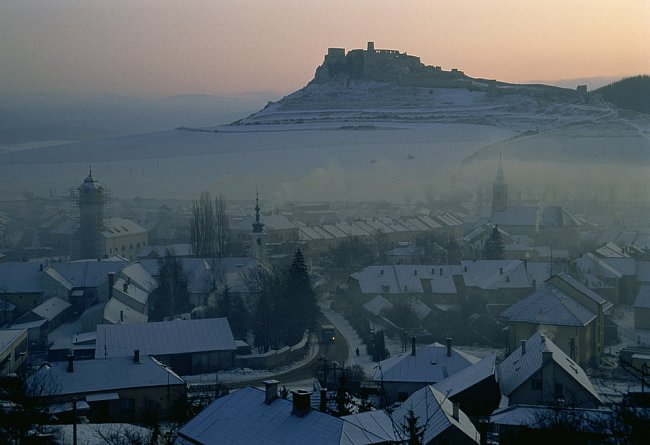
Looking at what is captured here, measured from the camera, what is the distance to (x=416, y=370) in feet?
61.5

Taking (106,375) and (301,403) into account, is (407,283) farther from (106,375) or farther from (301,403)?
(301,403)

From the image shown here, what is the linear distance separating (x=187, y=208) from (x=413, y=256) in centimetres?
2361

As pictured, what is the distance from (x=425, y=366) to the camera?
18.9 metres

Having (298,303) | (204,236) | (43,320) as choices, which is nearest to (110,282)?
(43,320)

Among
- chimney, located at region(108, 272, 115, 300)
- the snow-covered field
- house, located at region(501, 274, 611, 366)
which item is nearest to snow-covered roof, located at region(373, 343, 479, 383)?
house, located at region(501, 274, 611, 366)

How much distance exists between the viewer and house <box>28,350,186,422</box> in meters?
17.5

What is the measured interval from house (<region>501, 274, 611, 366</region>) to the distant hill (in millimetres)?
80288

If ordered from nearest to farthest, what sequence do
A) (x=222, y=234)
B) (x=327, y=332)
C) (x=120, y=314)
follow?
(x=327, y=332) < (x=120, y=314) < (x=222, y=234)

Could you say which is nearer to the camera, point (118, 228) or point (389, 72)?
point (118, 228)

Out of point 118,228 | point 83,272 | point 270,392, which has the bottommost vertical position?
point 118,228

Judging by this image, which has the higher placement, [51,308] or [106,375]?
[106,375]

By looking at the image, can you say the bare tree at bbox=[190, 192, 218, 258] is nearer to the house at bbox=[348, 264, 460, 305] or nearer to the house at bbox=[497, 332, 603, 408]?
the house at bbox=[348, 264, 460, 305]

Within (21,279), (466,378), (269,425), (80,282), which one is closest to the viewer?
(269,425)

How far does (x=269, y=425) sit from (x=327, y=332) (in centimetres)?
1339
